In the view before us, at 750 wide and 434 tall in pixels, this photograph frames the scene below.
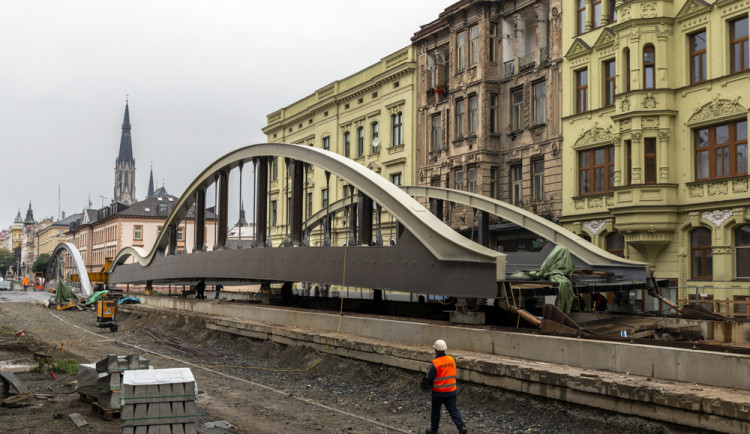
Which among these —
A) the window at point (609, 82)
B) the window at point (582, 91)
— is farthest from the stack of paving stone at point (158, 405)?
the window at point (582, 91)

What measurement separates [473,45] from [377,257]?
62.6 ft

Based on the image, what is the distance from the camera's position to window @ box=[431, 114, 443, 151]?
37.8 metres

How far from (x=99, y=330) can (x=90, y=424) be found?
22.7 meters

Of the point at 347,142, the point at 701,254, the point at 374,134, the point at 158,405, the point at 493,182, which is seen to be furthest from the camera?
the point at 347,142

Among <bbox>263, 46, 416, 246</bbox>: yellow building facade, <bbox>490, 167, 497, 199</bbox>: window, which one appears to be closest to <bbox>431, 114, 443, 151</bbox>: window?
<bbox>263, 46, 416, 246</bbox>: yellow building facade

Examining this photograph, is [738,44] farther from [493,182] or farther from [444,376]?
[444,376]

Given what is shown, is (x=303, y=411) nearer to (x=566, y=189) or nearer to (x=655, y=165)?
(x=655, y=165)

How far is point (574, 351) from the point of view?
39.5ft

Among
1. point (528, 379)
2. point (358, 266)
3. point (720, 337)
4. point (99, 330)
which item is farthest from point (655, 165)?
point (99, 330)

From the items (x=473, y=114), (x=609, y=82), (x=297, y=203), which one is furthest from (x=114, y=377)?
(x=473, y=114)

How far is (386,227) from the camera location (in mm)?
40781

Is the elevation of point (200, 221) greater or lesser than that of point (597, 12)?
lesser

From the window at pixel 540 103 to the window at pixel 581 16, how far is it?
9.64 feet

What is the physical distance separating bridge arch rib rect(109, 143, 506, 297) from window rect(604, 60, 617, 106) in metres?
12.6
